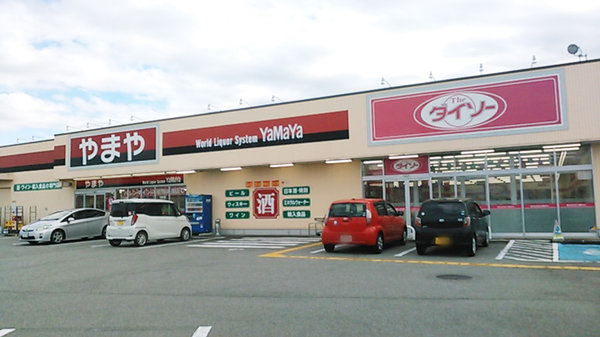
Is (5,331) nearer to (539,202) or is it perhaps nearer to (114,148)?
(539,202)

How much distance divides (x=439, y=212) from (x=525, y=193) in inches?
206

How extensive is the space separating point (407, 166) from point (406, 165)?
0.05 m

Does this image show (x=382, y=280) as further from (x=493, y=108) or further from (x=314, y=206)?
(x=314, y=206)

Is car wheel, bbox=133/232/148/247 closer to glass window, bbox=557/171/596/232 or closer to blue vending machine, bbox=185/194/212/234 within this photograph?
blue vending machine, bbox=185/194/212/234

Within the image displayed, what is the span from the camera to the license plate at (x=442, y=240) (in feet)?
37.6

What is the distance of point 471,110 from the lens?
599 inches

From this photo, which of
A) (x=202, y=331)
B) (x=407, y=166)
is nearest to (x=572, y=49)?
(x=407, y=166)

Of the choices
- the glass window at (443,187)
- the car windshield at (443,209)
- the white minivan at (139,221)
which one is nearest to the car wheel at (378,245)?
the car windshield at (443,209)

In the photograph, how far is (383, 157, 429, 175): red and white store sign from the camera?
16.7 metres

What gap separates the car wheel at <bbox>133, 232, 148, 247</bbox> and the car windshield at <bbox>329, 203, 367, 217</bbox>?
736 centimetres

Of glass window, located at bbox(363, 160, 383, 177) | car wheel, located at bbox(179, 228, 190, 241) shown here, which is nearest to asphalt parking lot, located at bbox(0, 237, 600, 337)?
car wheel, located at bbox(179, 228, 190, 241)

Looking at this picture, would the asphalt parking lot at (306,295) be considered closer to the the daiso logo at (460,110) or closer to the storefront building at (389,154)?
the storefront building at (389,154)

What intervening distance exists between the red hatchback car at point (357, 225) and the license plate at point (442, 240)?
1598 mm

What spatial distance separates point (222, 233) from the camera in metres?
20.8
